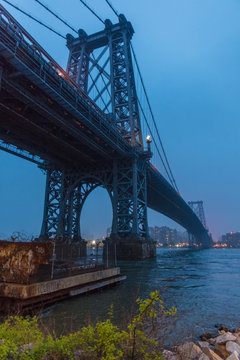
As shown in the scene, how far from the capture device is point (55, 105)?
21.5 m

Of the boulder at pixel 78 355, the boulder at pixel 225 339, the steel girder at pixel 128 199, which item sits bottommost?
the boulder at pixel 225 339

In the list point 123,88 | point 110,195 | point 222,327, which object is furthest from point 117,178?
point 222,327

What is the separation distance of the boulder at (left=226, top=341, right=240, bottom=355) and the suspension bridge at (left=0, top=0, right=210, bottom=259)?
55.6 ft

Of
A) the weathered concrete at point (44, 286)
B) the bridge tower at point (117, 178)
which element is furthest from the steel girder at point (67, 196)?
the weathered concrete at point (44, 286)

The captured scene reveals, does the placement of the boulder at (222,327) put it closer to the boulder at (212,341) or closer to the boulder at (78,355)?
the boulder at (212,341)

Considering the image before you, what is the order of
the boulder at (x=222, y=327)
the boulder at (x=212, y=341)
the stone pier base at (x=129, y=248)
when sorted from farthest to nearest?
the stone pier base at (x=129, y=248) → the boulder at (x=222, y=327) → the boulder at (x=212, y=341)

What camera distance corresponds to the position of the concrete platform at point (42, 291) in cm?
696

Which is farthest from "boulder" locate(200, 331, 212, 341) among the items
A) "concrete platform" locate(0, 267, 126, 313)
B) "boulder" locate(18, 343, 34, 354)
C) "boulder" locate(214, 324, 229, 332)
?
"concrete platform" locate(0, 267, 126, 313)

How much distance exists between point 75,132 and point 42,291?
18.6m

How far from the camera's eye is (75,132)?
24.0 m

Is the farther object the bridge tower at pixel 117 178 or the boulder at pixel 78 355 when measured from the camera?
the bridge tower at pixel 117 178

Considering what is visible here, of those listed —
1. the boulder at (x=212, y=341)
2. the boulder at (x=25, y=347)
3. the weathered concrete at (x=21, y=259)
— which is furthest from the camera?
the weathered concrete at (x=21, y=259)

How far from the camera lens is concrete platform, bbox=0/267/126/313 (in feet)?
22.8

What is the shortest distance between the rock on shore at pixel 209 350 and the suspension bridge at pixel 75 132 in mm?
16558
